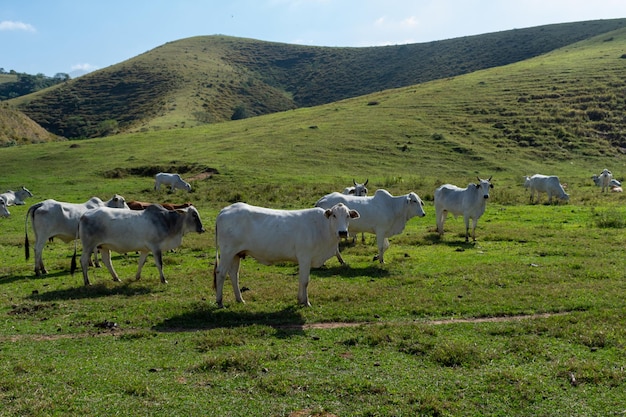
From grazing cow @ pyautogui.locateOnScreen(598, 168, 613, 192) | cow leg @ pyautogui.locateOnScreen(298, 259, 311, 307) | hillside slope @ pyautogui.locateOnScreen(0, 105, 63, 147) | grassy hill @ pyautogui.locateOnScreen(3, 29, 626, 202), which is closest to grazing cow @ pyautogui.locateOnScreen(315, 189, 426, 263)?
cow leg @ pyautogui.locateOnScreen(298, 259, 311, 307)

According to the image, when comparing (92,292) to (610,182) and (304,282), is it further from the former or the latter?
(610,182)

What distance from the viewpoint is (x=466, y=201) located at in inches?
803

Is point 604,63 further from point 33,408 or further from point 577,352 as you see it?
point 33,408

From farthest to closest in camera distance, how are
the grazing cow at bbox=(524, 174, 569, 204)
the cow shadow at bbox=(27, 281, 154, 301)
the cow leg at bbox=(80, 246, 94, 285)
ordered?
the grazing cow at bbox=(524, 174, 569, 204) < the cow leg at bbox=(80, 246, 94, 285) < the cow shadow at bbox=(27, 281, 154, 301)

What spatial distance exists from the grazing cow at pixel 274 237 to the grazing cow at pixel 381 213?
4759 millimetres

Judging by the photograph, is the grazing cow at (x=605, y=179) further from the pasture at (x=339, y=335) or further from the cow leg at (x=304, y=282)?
the cow leg at (x=304, y=282)

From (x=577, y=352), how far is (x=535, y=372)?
1.23 metres

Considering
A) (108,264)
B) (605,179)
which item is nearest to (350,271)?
(108,264)

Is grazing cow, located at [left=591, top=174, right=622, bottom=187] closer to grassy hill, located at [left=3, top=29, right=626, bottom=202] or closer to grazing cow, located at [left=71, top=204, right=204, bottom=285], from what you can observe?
grassy hill, located at [left=3, top=29, right=626, bottom=202]

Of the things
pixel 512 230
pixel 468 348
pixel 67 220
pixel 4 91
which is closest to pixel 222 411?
pixel 468 348

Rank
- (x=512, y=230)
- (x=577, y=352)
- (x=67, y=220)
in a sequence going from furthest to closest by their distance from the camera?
(x=512, y=230) → (x=67, y=220) → (x=577, y=352)

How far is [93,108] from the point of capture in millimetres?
100812

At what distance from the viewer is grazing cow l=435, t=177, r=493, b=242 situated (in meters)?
20.3

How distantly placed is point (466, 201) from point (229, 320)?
12.2 m
